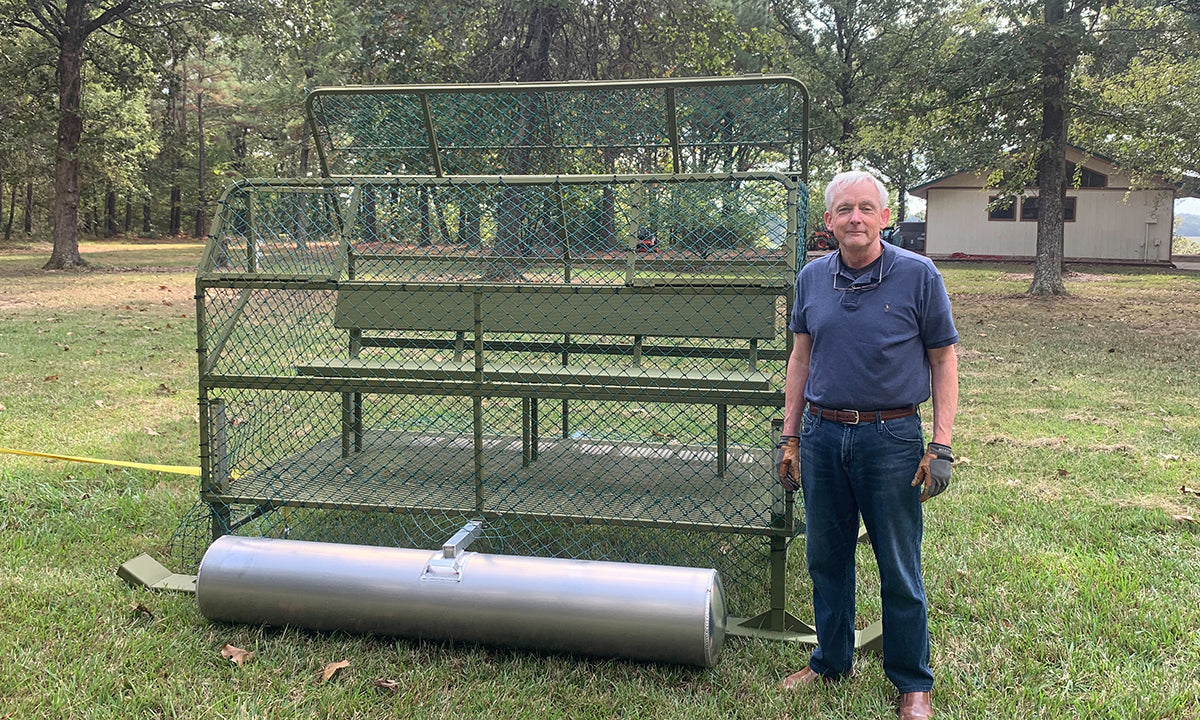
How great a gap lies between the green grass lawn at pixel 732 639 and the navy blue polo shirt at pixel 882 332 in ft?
3.37

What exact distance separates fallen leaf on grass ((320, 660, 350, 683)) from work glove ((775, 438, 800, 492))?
1.64m

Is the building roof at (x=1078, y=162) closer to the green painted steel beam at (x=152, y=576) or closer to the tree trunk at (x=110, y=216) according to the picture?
the green painted steel beam at (x=152, y=576)

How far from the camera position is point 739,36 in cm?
1183

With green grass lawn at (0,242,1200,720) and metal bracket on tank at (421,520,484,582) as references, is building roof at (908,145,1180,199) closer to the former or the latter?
green grass lawn at (0,242,1200,720)

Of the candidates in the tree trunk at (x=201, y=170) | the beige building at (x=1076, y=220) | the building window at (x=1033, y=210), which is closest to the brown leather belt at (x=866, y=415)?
the beige building at (x=1076, y=220)

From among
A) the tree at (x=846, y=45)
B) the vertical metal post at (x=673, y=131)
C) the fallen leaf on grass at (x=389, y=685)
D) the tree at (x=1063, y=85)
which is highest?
the tree at (x=846, y=45)

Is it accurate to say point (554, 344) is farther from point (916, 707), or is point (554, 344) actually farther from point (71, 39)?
point (71, 39)

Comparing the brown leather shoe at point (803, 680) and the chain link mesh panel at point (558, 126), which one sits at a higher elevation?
the chain link mesh panel at point (558, 126)

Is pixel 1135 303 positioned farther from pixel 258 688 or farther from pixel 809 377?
pixel 258 688

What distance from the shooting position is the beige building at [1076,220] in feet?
96.4

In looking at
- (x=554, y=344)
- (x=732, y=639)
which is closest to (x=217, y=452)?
(x=554, y=344)

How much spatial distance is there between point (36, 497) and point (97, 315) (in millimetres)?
9288

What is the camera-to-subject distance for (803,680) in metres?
2.96

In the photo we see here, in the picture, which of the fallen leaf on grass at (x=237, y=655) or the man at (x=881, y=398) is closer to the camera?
the man at (x=881, y=398)
